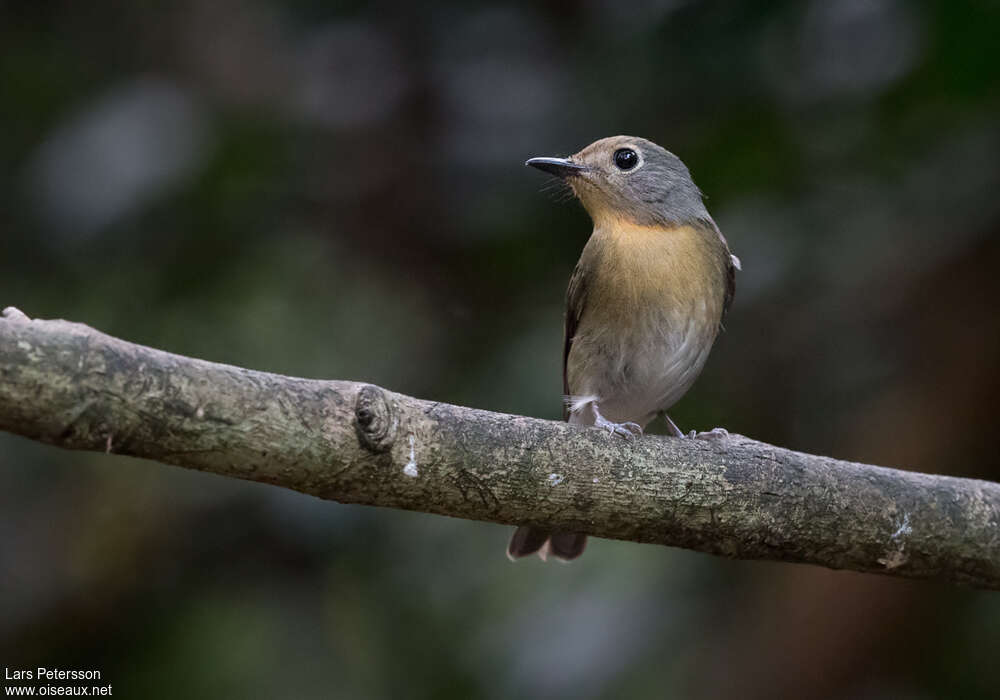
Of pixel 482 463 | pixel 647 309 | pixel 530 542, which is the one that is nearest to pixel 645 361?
pixel 647 309

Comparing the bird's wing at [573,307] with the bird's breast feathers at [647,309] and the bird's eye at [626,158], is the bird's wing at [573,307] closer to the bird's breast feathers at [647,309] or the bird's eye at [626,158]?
the bird's breast feathers at [647,309]

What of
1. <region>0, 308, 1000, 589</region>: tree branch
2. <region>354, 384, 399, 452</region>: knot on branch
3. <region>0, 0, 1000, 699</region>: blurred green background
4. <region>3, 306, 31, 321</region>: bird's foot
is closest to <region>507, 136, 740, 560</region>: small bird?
<region>0, 0, 1000, 699</region>: blurred green background

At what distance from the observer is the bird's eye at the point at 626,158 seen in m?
4.28

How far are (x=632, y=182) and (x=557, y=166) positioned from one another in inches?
10.8

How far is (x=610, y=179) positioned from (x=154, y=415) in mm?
2479

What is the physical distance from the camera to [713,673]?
4289 millimetres

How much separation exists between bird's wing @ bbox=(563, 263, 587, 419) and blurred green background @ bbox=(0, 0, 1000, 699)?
0.67ft

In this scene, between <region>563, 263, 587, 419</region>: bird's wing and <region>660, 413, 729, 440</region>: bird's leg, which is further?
<region>563, 263, 587, 419</region>: bird's wing

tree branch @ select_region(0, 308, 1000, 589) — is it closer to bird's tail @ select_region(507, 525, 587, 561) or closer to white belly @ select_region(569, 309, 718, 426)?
white belly @ select_region(569, 309, 718, 426)

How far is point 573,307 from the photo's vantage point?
13.9ft

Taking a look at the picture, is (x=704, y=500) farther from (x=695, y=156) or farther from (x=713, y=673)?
(x=695, y=156)

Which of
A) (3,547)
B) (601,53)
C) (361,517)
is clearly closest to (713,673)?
(361,517)

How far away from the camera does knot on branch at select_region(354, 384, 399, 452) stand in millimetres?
2316

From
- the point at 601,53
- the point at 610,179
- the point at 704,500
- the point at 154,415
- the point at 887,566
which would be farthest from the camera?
the point at 601,53
